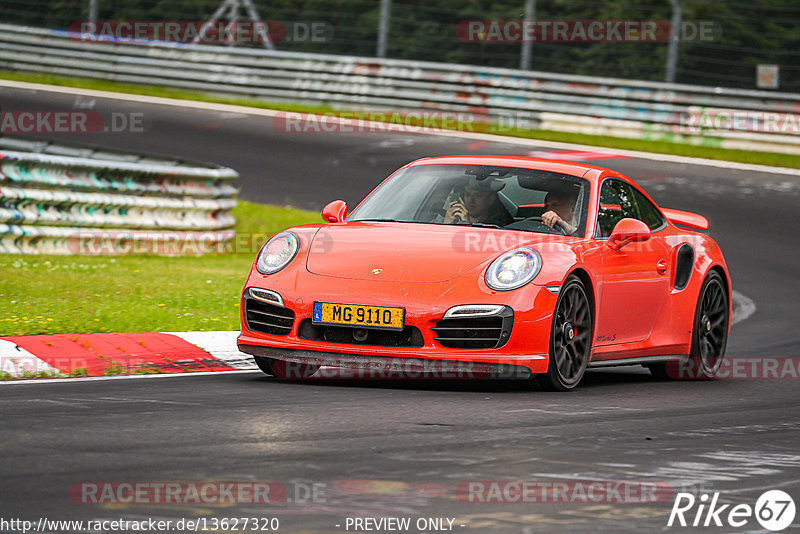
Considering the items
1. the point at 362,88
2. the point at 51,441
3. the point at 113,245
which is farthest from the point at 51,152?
the point at 51,441

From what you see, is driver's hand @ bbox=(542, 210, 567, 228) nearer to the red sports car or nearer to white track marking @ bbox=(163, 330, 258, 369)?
the red sports car

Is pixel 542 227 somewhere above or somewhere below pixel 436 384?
above

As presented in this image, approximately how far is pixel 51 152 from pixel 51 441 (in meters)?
11.6

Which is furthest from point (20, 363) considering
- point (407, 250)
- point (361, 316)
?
point (407, 250)

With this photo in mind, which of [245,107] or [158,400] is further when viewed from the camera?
[245,107]

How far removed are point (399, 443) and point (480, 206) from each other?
289 cm

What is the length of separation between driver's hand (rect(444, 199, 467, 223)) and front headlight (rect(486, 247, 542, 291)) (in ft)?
2.85

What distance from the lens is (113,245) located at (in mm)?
13477

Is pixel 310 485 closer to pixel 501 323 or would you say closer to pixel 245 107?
pixel 501 323

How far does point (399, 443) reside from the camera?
561 cm
